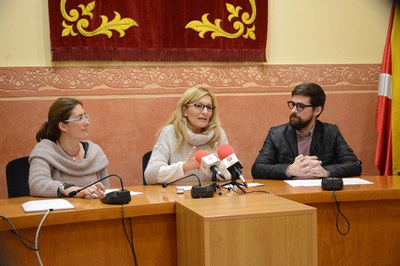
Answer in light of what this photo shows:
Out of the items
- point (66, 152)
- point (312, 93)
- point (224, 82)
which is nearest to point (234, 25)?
point (224, 82)

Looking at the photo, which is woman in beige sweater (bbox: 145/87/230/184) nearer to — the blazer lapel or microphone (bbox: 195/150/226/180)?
the blazer lapel

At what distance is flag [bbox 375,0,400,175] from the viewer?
4.49 meters

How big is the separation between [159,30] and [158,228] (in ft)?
7.28

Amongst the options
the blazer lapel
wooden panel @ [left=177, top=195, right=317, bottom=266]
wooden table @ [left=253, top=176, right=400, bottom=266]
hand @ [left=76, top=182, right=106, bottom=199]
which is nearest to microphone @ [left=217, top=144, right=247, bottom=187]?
wooden table @ [left=253, top=176, right=400, bottom=266]

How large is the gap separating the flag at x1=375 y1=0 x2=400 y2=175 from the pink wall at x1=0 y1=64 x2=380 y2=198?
281 millimetres

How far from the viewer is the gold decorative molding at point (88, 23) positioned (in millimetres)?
4074

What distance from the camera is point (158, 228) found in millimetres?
2479

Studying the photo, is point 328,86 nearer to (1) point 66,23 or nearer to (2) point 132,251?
(1) point 66,23

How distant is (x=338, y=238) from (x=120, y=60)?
2322 mm

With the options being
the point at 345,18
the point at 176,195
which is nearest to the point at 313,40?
the point at 345,18

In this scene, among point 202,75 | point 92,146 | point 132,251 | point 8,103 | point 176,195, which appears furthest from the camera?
point 202,75

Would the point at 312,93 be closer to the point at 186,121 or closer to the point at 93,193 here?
the point at 186,121

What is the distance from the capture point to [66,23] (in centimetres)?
407

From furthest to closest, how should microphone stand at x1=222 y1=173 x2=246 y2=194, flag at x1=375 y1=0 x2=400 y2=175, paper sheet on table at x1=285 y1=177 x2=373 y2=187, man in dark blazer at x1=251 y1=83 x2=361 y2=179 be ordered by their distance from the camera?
flag at x1=375 y1=0 x2=400 y2=175
man in dark blazer at x1=251 y1=83 x2=361 y2=179
paper sheet on table at x1=285 y1=177 x2=373 y2=187
microphone stand at x1=222 y1=173 x2=246 y2=194
